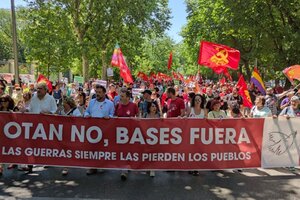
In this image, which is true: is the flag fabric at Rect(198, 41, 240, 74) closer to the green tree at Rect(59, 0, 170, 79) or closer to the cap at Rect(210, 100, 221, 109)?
the cap at Rect(210, 100, 221, 109)

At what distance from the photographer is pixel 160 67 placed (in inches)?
2768

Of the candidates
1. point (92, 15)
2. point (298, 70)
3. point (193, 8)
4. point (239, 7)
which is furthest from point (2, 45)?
point (298, 70)

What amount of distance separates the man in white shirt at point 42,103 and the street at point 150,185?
1189mm

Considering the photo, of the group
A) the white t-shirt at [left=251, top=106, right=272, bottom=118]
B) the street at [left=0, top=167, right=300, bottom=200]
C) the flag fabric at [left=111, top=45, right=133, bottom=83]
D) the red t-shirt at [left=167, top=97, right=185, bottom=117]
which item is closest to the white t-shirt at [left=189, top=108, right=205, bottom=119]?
the red t-shirt at [left=167, top=97, right=185, bottom=117]

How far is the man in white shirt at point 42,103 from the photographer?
751cm

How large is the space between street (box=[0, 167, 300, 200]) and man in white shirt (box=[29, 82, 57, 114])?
1.19 metres

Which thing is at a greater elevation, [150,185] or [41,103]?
[41,103]

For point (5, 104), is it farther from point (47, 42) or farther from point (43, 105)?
point (47, 42)

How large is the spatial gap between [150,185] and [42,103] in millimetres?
2631

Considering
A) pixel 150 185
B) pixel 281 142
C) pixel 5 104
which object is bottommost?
pixel 150 185

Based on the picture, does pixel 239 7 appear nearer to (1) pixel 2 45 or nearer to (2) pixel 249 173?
(2) pixel 249 173

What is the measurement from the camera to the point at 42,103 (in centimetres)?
757

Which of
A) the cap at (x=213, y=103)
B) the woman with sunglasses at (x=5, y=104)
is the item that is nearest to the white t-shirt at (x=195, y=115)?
the cap at (x=213, y=103)

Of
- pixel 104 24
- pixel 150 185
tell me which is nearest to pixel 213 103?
pixel 150 185
